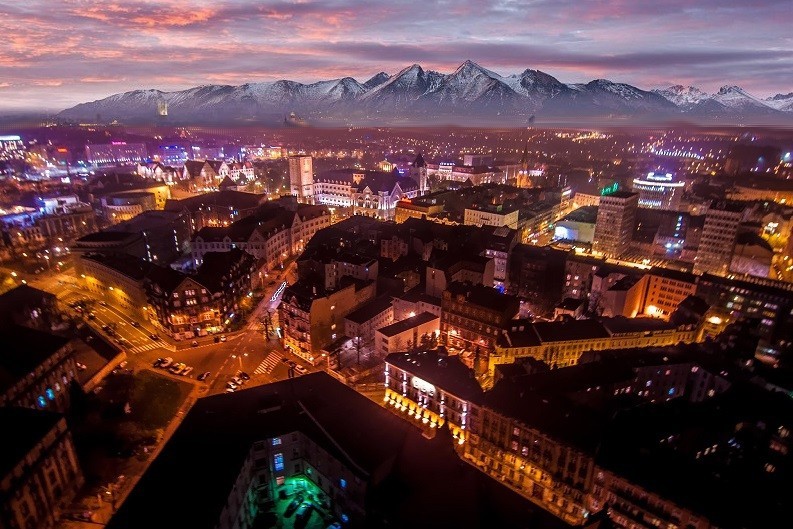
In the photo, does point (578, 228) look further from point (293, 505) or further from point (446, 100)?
point (293, 505)

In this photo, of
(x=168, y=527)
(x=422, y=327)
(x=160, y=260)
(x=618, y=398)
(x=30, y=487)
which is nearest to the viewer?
(x=168, y=527)

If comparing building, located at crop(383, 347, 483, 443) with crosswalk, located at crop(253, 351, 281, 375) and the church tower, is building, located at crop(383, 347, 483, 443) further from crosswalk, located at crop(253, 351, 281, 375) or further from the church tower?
the church tower

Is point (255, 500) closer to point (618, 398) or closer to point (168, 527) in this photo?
point (168, 527)

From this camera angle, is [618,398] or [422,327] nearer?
[618,398]

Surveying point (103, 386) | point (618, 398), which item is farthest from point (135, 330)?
point (618, 398)

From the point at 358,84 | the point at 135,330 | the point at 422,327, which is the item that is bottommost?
the point at 135,330

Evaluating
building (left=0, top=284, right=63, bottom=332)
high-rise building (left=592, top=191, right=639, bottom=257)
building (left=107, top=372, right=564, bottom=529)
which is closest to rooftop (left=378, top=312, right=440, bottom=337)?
building (left=107, top=372, right=564, bottom=529)

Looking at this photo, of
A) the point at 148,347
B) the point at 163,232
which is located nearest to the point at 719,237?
the point at 148,347
